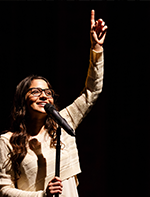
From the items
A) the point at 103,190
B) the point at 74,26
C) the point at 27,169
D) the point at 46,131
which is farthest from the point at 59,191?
the point at 74,26

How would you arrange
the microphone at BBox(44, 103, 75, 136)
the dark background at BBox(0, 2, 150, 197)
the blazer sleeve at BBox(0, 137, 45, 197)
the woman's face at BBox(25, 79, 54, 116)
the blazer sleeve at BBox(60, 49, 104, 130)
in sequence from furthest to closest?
the dark background at BBox(0, 2, 150, 197) → the blazer sleeve at BBox(60, 49, 104, 130) → the woman's face at BBox(25, 79, 54, 116) → the blazer sleeve at BBox(0, 137, 45, 197) → the microphone at BBox(44, 103, 75, 136)

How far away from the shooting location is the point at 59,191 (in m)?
1.51

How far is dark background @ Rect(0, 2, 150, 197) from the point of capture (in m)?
3.21

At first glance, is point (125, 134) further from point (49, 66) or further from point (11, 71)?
point (11, 71)

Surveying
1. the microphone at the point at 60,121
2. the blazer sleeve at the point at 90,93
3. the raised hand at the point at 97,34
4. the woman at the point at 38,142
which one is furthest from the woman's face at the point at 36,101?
the raised hand at the point at 97,34

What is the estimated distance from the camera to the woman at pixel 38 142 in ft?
5.72

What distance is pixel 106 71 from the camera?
134 inches

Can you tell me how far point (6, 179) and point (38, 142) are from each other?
0.31 metres

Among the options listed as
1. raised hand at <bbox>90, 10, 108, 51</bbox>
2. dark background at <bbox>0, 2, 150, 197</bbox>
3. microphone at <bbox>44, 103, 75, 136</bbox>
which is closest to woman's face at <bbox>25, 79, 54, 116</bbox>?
microphone at <bbox>44, 103, 75, 136</bbox>

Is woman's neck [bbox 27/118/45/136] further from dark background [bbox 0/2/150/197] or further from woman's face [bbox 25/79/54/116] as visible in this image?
dark background [bbox 0/2/150/197]

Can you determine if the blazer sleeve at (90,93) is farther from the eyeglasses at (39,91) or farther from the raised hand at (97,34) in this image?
the eyeglasses at (39,91)

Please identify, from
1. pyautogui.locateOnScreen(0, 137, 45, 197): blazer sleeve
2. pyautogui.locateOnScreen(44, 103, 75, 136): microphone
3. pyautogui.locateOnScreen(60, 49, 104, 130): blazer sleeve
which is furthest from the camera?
pyautogui.locateOnScreen(60, 49, 104, 130): blazer sleeve

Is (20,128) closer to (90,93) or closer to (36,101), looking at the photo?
(36,101)

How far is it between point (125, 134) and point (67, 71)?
1.03 m
